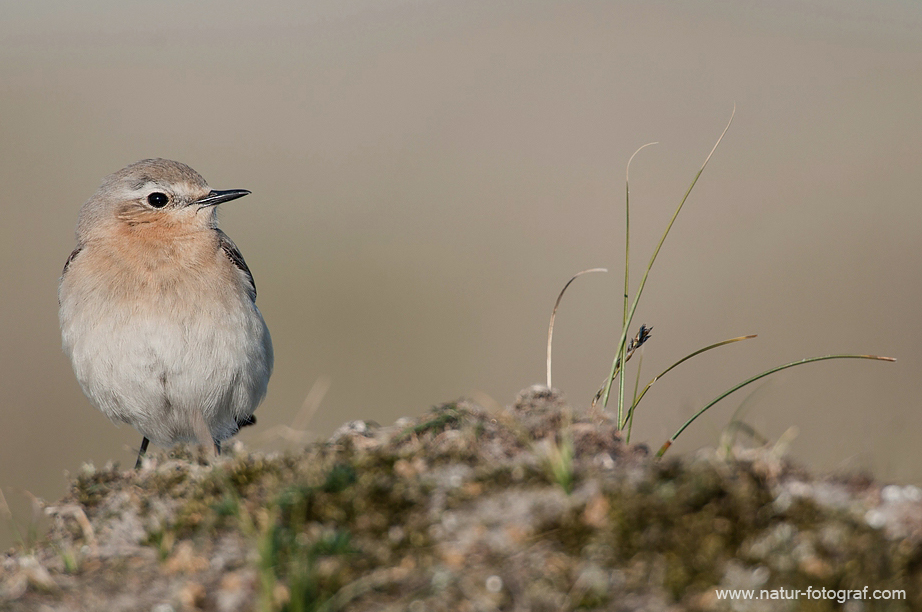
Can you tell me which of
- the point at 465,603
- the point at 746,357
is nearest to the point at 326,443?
the point at 465,603

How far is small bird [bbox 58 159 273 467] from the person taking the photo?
259 inches

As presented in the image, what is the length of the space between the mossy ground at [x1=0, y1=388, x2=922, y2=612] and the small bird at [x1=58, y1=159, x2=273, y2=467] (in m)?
2.96

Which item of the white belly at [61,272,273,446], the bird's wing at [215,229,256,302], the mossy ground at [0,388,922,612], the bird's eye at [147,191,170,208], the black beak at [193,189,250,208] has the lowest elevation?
the mossy ground at [0,388,922,612]

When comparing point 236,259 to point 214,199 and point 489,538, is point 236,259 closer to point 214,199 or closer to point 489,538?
point 214,199

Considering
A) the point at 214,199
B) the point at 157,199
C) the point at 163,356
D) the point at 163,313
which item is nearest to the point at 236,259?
the point at 214,199

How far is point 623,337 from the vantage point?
4785mm

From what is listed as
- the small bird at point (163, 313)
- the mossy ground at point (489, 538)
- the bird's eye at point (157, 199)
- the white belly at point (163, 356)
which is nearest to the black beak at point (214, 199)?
the small bird at point (163, 313)

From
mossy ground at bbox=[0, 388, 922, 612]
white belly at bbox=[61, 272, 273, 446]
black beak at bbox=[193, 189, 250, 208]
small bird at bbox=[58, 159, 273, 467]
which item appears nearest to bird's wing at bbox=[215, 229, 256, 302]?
small bird at bbox=[58, 159, 273, 467]

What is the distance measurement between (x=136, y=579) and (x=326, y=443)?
4.43 feet

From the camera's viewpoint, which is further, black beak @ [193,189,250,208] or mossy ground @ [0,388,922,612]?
black beak @ [193,189,250,208]

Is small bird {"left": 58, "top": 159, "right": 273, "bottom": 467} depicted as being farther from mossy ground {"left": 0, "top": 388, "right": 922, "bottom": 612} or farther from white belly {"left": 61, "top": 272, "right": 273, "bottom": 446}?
mossy ground {"left": 0, "top": 388, "right": 922, "bottom": 612}

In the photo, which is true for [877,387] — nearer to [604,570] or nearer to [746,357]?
[746,357]

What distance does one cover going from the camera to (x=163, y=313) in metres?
6.60

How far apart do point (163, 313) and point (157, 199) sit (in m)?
1.36
